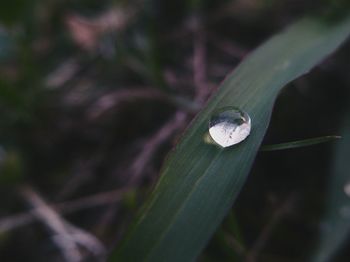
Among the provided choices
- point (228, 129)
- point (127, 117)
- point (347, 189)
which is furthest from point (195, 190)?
point (127, 117)

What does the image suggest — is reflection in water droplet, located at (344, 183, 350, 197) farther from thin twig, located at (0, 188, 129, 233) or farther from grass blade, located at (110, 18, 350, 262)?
thin twig, located at (0, 188, 129, 233)

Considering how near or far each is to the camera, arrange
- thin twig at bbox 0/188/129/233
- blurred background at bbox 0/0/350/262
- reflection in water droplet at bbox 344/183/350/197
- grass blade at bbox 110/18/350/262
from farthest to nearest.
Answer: thin twig at bbox 0/188/129/233, blurred background at bbox 0/0/350/262, reflection in water droplet at bbox 344/183/350/197, grass blade at bbox 110/18/350/262

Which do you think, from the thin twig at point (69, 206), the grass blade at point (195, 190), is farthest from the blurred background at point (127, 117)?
the grass blade at point (195, 190)

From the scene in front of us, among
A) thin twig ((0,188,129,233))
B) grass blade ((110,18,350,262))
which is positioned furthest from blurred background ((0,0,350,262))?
grass blade ((110,18,350,262))

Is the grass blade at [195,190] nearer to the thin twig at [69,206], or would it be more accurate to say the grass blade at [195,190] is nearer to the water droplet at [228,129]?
the water droplet at [228,129]

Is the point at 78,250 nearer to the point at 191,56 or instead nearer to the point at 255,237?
the point at 255,237
